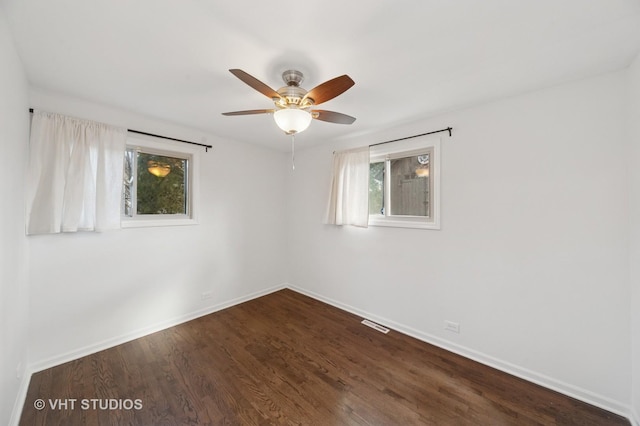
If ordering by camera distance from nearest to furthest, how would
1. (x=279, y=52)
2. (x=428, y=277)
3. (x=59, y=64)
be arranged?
(x=279, y=52) < (x=59, y=64) < (x=428, y=277)

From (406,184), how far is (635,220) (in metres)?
1.67

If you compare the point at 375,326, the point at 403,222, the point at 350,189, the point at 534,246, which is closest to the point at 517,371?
the point at 534,246

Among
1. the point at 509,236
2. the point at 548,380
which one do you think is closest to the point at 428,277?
the point at 509,236

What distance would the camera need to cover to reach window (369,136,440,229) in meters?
2.54

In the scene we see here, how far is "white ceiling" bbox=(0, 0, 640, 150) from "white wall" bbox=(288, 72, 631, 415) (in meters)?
0.30

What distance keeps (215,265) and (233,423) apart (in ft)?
6.59

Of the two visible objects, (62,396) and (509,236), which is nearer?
(62,396)

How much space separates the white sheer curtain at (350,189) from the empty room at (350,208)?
0.16 feet

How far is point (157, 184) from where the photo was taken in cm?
278

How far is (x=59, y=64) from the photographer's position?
1.68 meters

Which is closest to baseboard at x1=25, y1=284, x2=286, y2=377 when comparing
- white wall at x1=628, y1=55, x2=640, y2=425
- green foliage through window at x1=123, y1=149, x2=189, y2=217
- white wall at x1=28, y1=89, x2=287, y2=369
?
white wall at x1=28, y1=89, x2=287, y2=369

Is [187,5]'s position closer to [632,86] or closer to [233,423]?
[233,423]

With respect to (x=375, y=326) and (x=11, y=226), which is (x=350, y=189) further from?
(x=11, y=226)

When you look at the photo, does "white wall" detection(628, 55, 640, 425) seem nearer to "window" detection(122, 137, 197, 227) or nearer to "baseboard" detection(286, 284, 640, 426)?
"baseboard" detection(286, 284, 640, 426)
